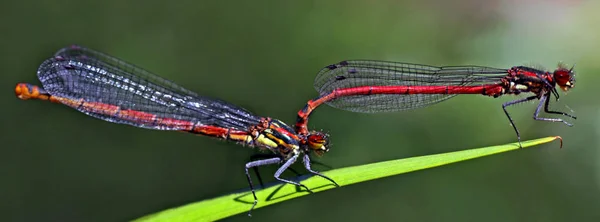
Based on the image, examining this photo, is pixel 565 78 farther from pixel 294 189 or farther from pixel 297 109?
pixel 294 189

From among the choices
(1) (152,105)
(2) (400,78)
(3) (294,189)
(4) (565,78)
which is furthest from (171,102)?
(4) (565,78)

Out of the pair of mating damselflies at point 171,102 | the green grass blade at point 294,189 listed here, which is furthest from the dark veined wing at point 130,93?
the green grass blade at point 294,189

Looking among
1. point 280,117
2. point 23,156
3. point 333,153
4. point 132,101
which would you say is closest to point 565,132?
point 333,153

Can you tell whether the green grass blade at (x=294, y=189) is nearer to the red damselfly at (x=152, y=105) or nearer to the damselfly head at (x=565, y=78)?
the red damselfly at (x=152, y=105)

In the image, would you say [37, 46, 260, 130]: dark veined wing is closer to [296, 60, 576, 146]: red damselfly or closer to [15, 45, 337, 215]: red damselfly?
[15, 45, 337, 215]: red damselfly

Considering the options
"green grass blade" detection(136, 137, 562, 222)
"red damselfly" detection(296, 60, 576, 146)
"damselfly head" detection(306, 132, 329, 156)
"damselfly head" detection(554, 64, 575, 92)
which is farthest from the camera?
"red damselfly" detection(296, 60, 576, 146)

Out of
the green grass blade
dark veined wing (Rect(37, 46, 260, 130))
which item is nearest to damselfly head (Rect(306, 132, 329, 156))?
dark veined wing (Rect(37, 46, 260, 130))
